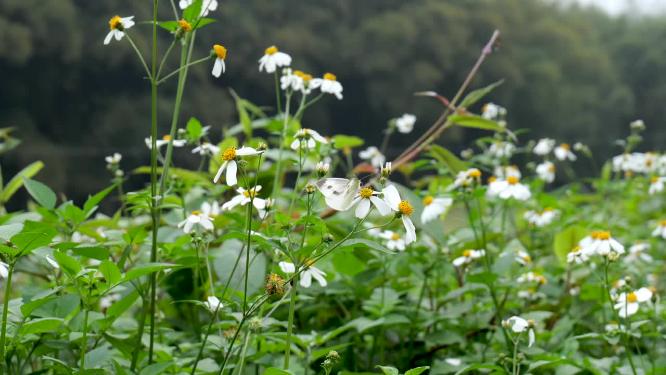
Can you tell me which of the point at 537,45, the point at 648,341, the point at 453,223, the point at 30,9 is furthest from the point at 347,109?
the point at 648,341

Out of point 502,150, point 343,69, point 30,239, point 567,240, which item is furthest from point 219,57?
point 343,69

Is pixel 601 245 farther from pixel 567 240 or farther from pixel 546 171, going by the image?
pixel 546 171

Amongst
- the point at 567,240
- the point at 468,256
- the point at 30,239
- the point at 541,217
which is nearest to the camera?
the point at 30,239

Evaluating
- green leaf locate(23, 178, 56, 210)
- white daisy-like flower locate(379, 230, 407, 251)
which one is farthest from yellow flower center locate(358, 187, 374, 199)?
white daisy-like flower locate(379, 230, 407, 251)

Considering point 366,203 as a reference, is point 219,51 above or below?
above

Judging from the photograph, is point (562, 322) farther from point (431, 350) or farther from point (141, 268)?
point (141, 268)
